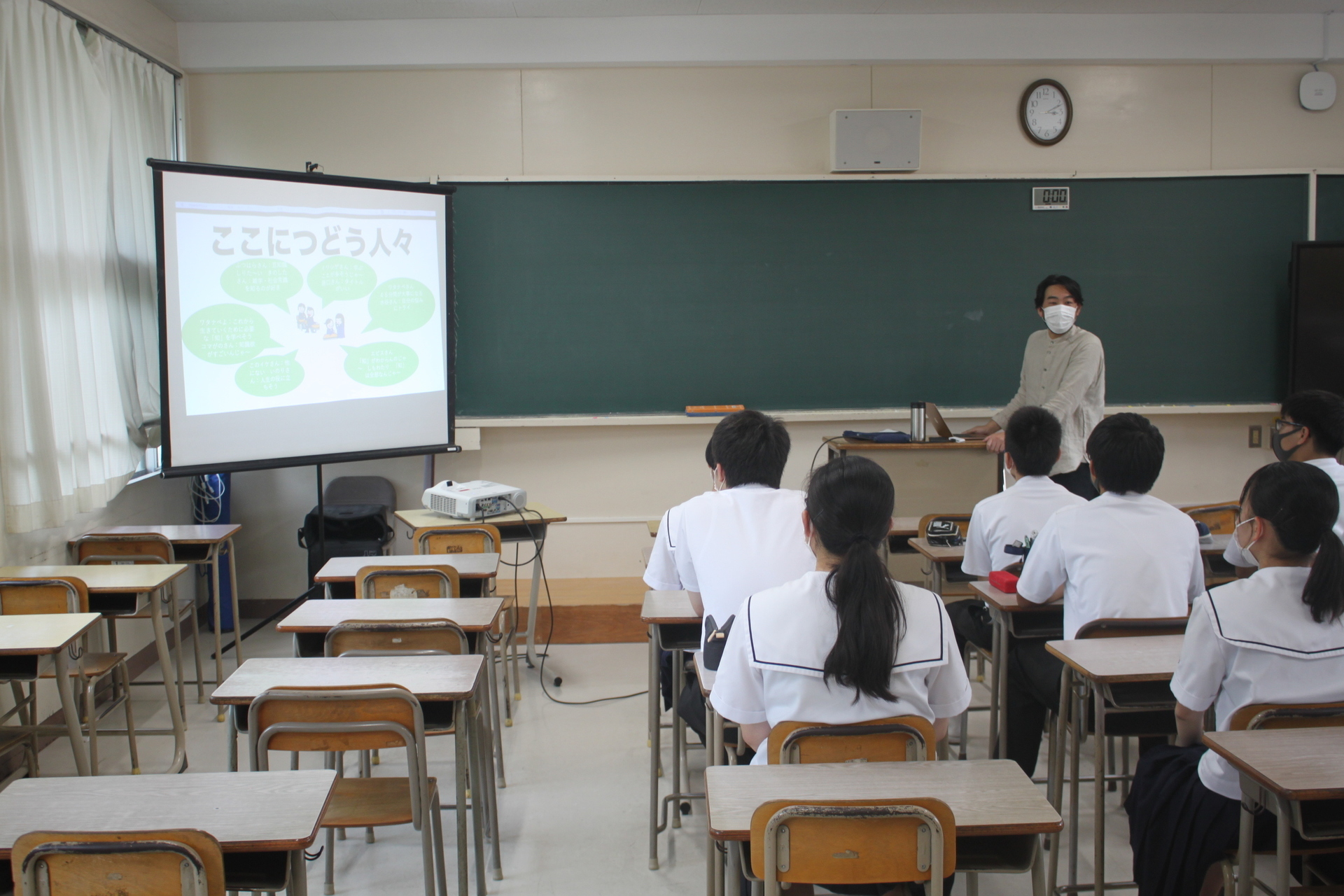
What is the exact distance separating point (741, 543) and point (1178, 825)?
3.50 ft

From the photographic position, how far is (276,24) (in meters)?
4.88

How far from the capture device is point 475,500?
3869 millimetres

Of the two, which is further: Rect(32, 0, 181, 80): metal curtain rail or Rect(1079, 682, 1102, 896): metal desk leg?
Rect(32, 0, 181, 80): metal curtain rail

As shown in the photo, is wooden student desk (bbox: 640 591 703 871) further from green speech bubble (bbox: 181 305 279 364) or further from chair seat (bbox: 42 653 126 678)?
green speech bubble (bbox: 181 305 279 364)

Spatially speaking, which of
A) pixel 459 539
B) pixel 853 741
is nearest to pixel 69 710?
pixel 459 539

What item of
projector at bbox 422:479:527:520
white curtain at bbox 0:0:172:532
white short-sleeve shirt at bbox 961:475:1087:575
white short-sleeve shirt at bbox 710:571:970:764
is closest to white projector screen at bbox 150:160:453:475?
white curtain at bbox 0:0:172:532

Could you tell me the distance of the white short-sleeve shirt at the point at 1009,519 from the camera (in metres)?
2.91

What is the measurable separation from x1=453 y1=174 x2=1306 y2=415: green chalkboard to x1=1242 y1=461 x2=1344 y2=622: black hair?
3.42 metres

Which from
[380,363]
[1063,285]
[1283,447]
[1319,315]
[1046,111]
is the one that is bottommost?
[1283,447]

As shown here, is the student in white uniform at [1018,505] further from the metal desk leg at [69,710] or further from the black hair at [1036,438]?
the metal desk leg at [69,710]

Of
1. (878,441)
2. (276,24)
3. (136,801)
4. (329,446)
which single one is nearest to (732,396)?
(878,441)

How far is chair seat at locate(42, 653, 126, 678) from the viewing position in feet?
9.96

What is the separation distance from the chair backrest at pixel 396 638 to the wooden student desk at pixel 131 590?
3.42 feet

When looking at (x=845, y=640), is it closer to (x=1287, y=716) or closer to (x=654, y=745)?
(x=1287, y=716)
